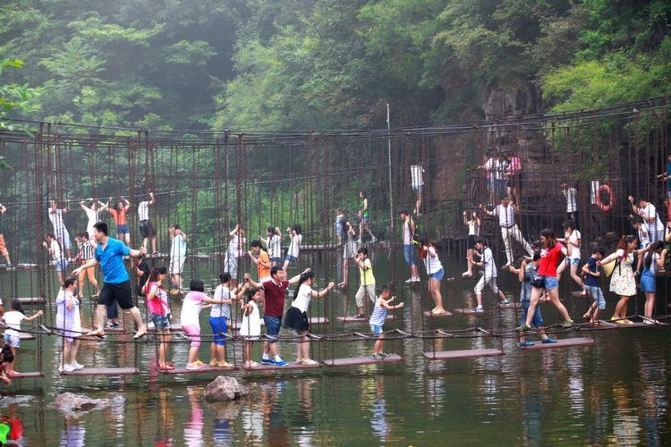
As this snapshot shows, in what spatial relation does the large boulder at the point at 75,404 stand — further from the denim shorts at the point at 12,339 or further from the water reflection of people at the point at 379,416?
the water reflection of people at the point at 379,416

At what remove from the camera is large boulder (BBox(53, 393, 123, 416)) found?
14.8 metres

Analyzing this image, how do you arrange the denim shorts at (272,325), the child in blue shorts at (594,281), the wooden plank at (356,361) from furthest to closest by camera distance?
the child in blue shorts at (594,281), the denim shorts at (272,325), the wooden plank at (356,361)

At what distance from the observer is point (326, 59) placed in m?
41.6

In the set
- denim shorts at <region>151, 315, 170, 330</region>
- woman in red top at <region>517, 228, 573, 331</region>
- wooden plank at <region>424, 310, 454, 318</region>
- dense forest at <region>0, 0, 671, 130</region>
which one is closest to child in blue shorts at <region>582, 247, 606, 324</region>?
woman in red top at <region>517, 228, 573, 331</region>

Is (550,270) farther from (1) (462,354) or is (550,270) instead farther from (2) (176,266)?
(2) (176,266)

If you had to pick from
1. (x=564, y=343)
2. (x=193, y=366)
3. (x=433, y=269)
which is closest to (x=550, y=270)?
(x=564, y=343)

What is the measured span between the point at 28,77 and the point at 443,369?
1418 inches

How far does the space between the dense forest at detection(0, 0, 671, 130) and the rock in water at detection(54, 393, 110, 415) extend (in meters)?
10.4

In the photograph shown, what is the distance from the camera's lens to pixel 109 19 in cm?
5303

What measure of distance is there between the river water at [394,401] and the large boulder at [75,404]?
0.14m

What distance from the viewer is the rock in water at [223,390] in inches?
599

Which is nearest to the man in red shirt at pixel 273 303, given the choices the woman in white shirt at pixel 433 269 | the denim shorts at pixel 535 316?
the denim shorts at pixel 535 316

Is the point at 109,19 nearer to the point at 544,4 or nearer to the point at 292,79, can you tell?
Result: the point at 292,79

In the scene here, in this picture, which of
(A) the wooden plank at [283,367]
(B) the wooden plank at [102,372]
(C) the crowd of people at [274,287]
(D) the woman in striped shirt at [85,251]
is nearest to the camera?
(B) the wooden plank at [102,372]
